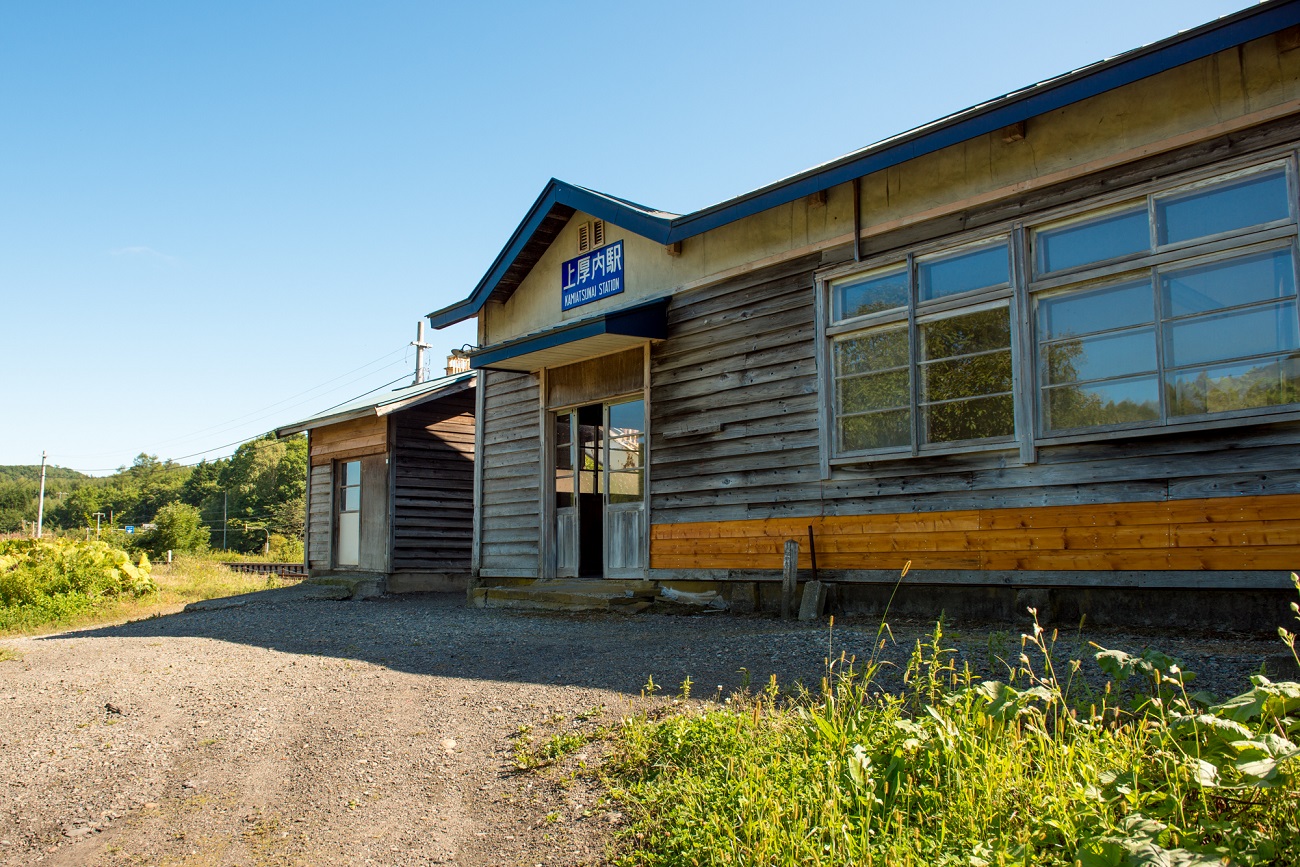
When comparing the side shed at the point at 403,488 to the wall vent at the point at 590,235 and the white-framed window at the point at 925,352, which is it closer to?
the wall vent at the point at 590,235

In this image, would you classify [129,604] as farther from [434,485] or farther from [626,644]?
[626,644]

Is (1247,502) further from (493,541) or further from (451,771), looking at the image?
(493,541)

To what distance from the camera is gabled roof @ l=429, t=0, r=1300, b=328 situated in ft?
19.3

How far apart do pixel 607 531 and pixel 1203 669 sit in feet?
24.1

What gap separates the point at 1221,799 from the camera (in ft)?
9.20

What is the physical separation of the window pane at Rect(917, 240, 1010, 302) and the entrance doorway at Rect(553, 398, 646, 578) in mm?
4089

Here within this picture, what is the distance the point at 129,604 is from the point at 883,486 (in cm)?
1273

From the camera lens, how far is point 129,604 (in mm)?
14797

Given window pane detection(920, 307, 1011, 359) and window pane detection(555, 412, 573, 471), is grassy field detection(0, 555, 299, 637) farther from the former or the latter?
window pane detection(920, 307, 1011, 359)

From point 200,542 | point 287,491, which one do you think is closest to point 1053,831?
point 200,542

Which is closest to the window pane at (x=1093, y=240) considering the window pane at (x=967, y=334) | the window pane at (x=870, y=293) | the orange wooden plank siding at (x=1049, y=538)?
the window pane at (x=967, y=334)

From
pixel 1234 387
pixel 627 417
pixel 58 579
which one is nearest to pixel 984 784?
pixel 1234 387

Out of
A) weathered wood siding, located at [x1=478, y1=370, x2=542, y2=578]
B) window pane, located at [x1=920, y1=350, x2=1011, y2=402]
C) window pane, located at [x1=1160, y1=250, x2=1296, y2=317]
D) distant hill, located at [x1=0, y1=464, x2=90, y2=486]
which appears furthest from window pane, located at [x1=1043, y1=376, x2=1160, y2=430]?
distant hill, located at [x1=0, y1=464, x2=90, y2=486]

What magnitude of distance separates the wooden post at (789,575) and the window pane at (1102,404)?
265cm
